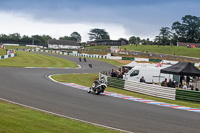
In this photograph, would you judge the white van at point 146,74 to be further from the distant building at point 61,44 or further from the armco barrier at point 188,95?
the distant building at point 61,44

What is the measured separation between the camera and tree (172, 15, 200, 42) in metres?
148

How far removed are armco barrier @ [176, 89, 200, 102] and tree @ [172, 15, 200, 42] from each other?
133 meters

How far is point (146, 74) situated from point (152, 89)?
233 inches

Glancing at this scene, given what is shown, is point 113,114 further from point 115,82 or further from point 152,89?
point 115,82

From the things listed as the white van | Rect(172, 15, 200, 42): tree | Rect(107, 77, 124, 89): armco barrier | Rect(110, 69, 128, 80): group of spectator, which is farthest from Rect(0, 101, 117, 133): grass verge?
Rect(172, 15, 200, 42): tree

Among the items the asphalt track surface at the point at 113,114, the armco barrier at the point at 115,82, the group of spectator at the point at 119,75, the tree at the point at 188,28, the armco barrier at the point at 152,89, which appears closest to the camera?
the asphalt track surface at the point at 113,114

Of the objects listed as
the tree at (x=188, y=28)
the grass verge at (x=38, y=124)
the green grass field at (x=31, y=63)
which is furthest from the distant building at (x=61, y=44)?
the grass verge at (x=38, y=124)

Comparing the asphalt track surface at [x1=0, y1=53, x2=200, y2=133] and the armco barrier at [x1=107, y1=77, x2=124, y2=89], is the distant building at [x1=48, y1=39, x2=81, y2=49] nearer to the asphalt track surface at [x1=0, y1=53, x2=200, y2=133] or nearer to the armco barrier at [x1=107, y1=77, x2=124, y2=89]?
the armco barrier at [x1=107, y1=77, x2=124, y2=89]

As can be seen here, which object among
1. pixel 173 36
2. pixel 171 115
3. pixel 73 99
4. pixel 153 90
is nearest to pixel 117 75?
pixel 153 90

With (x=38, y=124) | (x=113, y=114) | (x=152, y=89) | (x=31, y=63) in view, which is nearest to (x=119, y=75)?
(x=152, y=89)

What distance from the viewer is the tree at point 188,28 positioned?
14776 cm

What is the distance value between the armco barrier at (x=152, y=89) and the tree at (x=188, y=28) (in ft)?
429

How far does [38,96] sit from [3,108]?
14.3 feet

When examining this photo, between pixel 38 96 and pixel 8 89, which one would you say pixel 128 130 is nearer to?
pixel 38 96
